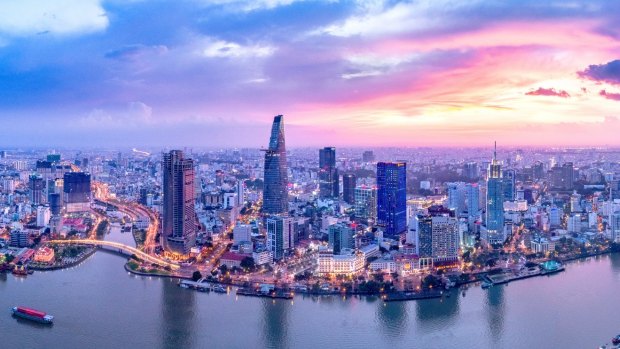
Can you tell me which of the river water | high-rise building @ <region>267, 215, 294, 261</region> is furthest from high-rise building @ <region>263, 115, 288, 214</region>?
the river water

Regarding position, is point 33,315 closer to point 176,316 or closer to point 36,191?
point 176,316

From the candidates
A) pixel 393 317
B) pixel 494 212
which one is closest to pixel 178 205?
pixel 393 317

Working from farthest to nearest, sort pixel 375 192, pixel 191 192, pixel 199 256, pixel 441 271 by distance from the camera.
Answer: pixel 375 192
pixel 191 192
pixel 199 256
pixel 441 271

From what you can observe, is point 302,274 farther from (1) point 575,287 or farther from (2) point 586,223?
(2) point 586,223

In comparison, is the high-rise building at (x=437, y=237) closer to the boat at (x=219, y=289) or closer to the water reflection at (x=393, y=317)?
the water reflection at (x=393, y=317)

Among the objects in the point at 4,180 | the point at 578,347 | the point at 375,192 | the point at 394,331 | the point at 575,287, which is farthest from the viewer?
the point at 4,180

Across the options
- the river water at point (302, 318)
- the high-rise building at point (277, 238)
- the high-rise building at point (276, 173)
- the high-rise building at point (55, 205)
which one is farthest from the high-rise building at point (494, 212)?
the high-rise building at point (55, 205)

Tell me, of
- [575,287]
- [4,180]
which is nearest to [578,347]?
[575,287]
